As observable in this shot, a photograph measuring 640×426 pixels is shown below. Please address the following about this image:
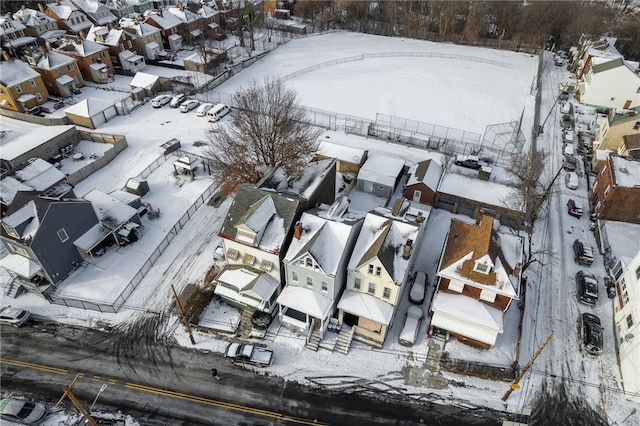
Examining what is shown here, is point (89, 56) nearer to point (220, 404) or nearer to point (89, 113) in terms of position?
point (89, 113)

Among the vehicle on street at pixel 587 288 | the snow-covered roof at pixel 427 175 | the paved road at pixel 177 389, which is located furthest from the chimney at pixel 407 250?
the vehicle on street at pixel 587 288

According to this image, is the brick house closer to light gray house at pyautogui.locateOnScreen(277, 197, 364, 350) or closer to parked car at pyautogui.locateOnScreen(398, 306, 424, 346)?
parked car at pyautogui.locateOnScreen(398, 306, 424, 346)

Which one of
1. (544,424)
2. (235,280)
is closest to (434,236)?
(544,424)

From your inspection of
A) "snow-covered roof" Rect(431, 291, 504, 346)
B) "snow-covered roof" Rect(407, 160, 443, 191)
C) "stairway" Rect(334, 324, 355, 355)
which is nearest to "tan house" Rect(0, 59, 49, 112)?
"snow-covered roof" Rect(407, 160, 443, 191)

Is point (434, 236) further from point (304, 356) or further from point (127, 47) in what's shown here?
point (127, 47)

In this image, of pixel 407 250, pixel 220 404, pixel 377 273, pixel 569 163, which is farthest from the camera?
pixel 569 163

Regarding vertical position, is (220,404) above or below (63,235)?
below

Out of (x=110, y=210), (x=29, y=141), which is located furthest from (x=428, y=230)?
(x=29, y=141)
